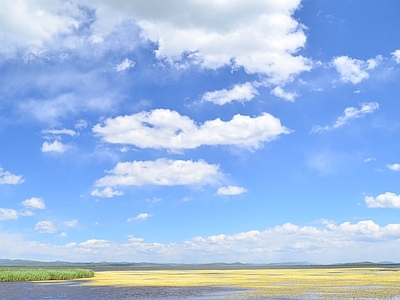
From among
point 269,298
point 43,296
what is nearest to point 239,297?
point 269,298

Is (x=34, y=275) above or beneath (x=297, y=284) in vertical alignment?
above

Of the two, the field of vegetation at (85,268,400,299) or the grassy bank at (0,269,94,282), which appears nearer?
the field of vegetation at (85,268,400,299)

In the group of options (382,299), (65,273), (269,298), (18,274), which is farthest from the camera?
(65,273)

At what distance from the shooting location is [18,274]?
76000 millimetres

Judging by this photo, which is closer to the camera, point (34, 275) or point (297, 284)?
point (297, 284)

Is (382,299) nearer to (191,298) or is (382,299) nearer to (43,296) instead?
(191,298)

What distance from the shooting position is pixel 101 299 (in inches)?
1731

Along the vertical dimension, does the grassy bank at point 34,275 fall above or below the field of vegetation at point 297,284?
above

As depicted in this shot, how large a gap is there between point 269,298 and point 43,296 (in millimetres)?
24655

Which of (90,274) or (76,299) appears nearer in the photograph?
(76,299)

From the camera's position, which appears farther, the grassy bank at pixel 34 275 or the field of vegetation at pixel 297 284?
the grassy bank at pixel 34 275

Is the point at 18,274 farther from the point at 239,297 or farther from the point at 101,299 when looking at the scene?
the point at 239,297

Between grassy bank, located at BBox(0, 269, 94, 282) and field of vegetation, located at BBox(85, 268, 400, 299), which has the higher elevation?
grassy bank, located at BBox(0, 269, 94, 282)

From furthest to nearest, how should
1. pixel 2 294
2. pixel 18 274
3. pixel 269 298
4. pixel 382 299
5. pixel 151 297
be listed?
pixel 18 274 → pixel 2 294 → pixel 151 297 → pixel 269 298 → pixel 382 299
